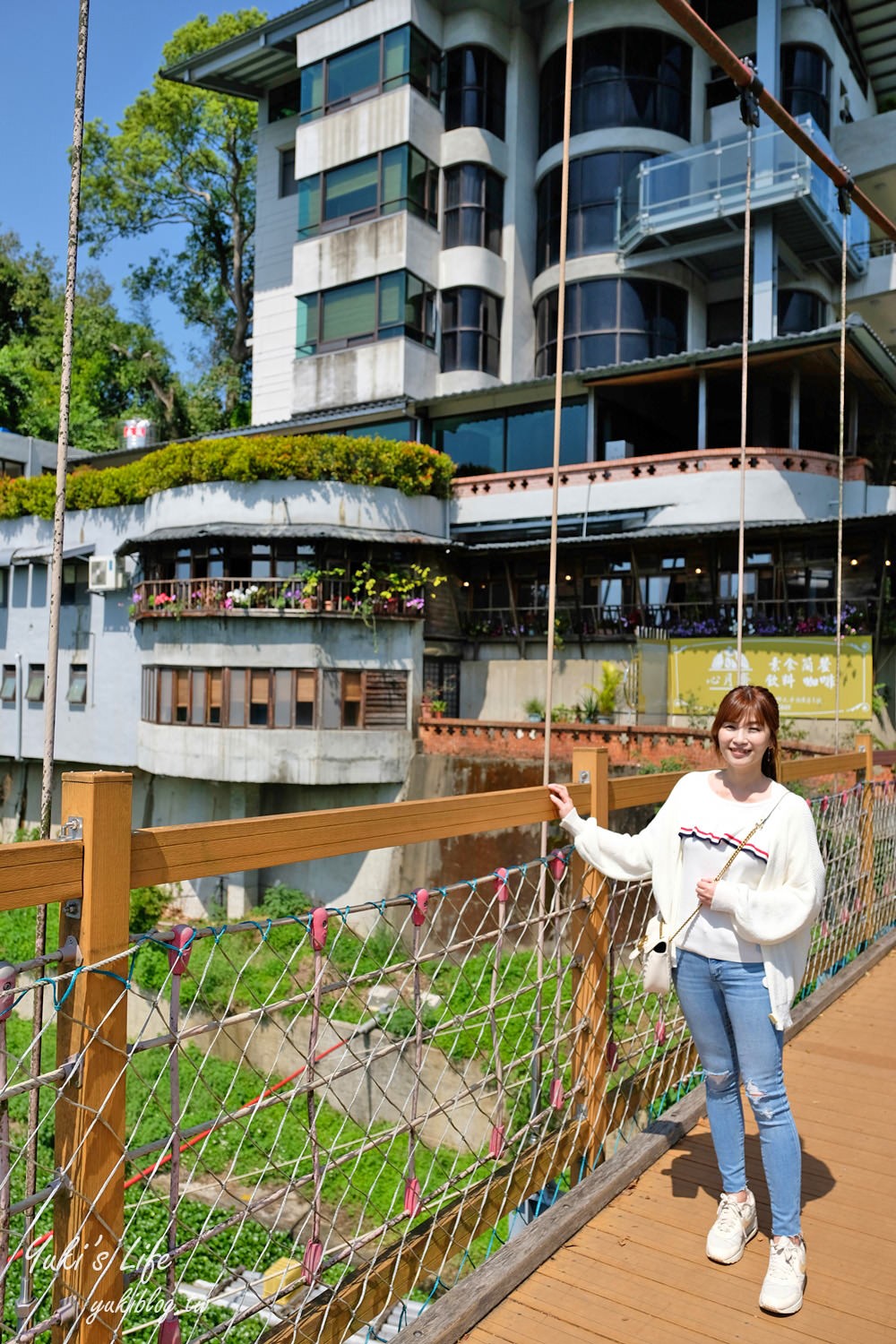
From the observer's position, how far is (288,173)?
24750 millimetres

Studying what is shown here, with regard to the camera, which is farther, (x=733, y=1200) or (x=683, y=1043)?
(x=683, y=1043)

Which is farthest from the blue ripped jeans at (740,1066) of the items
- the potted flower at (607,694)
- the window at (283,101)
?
the window at (283,101)

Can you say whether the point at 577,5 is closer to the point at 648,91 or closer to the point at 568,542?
the point at 648,91

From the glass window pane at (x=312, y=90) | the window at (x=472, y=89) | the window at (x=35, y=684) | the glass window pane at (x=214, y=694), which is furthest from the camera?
the window at (x=35, y=684)

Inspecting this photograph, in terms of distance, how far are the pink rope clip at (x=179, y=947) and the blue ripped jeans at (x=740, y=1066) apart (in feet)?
5.10

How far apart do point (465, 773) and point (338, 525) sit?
197 inches

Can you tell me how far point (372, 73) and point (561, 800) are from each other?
22037 mm

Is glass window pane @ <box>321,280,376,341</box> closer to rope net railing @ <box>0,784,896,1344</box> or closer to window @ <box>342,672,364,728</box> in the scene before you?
window @ <box>342,672,364,728</box>

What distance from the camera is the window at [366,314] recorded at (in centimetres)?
Answer: 2056

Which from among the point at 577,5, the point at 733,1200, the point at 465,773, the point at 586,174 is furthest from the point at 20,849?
the point at 577,5

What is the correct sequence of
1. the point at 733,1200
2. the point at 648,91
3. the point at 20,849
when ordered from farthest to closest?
the point at 648,91 < the point at 733,1200 < the point at 20,849

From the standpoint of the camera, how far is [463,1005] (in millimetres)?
13945

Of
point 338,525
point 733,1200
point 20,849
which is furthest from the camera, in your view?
point 338,525

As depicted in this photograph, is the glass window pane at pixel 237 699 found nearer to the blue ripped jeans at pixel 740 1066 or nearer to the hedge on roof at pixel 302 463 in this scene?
the hedge on roof at pixel 302 463
